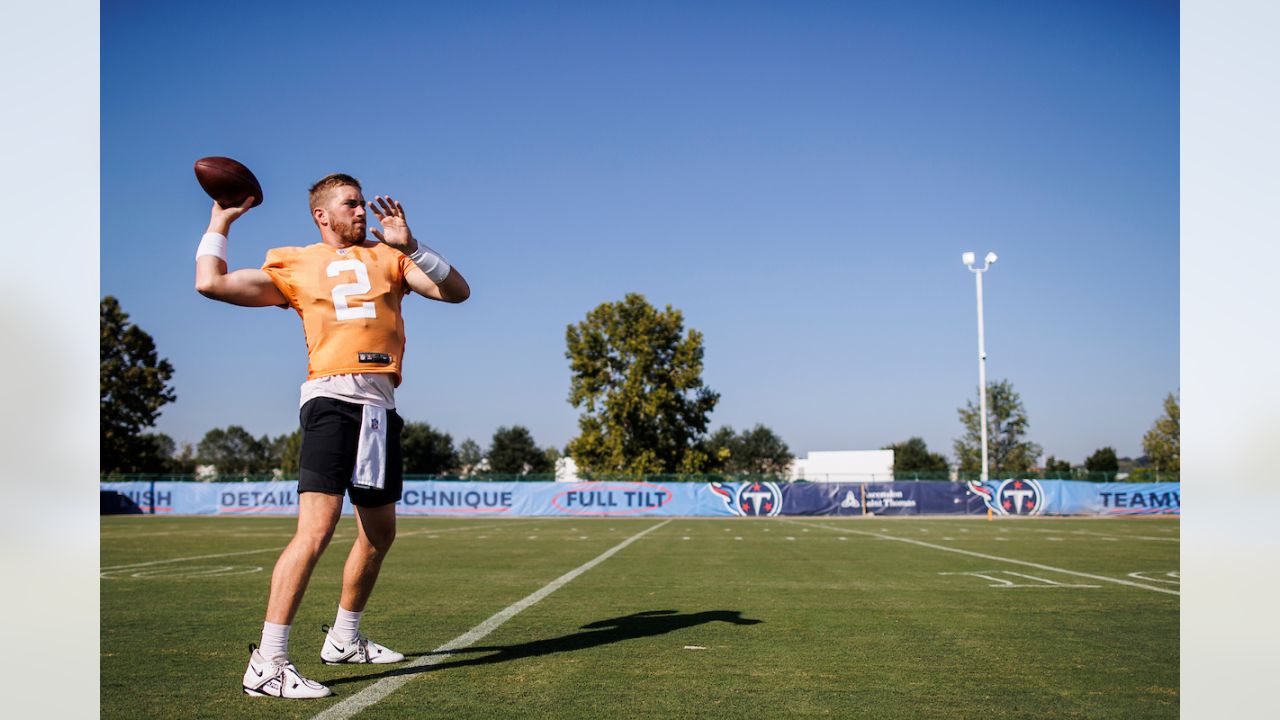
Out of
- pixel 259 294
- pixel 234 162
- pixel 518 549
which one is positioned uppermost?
pixel 234 162

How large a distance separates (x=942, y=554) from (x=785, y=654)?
28.2 ft

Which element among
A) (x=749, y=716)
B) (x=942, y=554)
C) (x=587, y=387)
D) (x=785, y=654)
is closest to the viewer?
(x=749, y=716)

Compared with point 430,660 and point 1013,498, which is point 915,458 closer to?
point 1013,498

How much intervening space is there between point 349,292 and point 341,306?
0.07m

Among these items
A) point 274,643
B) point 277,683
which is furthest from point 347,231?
point 277,683

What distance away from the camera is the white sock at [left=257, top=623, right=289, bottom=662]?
11.3 feet

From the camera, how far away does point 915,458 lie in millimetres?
118250

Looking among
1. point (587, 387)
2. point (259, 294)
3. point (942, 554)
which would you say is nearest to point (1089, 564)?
point (942, 554)

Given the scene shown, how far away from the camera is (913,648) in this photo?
4457 millimetres

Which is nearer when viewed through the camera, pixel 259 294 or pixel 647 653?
pixel 259 294

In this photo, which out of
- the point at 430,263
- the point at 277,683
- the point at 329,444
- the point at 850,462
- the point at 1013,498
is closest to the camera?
the point at 277,683

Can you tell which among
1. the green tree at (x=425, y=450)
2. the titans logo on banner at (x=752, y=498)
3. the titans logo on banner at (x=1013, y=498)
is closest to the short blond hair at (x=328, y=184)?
the titans logo on banner at (x=752, y=498)

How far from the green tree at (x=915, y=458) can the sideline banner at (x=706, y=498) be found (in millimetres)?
76338

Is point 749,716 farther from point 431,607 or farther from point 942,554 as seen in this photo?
point 942,554
